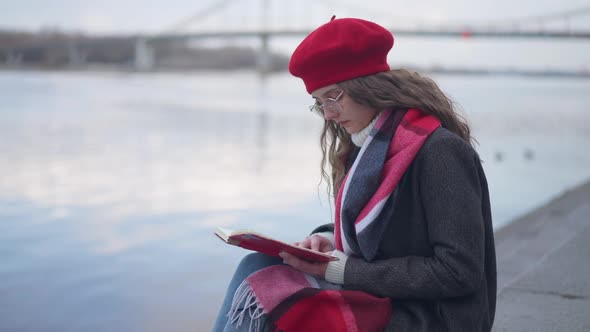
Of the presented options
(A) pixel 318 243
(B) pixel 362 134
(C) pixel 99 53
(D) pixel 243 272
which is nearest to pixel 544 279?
(A) pixel 318 243

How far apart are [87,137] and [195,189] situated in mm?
4178

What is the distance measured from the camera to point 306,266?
50.9 inches

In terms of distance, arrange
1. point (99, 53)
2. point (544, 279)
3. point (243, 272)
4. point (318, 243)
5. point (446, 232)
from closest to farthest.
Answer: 1. point (446, 232)
2. point (243, 272)
3. point (318, 243)
4. point (544, 279)
5. point (99, 53)

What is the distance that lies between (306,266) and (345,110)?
297mm

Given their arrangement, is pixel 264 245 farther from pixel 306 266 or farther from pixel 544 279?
pixel 544 279

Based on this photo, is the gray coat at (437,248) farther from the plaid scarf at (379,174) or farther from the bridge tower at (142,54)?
the bridge tower at (142,54)

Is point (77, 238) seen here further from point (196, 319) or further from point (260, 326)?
point (260, 326)

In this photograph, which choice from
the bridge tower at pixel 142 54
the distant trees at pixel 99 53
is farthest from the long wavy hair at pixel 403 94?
the bridge tower at pixel 142 54

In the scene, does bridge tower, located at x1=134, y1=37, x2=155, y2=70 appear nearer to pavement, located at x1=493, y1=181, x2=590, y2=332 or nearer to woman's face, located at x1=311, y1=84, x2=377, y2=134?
pavement, located at x1=493, y1=181, x2=590, y2=332

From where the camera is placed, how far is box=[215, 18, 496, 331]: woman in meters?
1.21

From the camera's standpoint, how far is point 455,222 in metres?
1.19

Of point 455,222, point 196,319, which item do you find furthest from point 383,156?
point 196,319

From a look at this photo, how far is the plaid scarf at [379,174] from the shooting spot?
1.23 meters

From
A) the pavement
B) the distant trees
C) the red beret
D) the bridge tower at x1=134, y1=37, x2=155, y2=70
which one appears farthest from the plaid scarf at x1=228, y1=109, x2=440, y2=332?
the bridge tower at x1=134, y1=37, x2=155, y2=70
